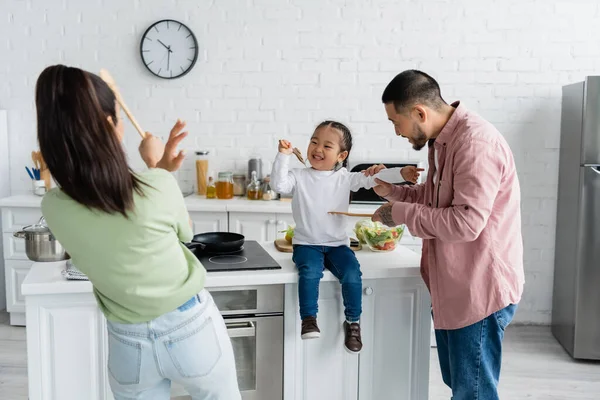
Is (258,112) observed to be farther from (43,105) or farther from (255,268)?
(43,105)

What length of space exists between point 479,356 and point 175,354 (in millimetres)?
1058

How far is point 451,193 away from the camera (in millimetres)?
2057

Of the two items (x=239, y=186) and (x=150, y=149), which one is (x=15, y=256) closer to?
(x=239, y=186)

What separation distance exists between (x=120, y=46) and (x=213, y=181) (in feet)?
4.02

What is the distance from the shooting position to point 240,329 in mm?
2350

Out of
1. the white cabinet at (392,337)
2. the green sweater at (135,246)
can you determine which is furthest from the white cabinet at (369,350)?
the green sweater at (135,246)

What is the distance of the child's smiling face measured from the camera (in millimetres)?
2482

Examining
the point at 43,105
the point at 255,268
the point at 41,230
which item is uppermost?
the point at 43,105

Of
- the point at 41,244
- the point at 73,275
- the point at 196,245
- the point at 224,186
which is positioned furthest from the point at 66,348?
the point at 224,186

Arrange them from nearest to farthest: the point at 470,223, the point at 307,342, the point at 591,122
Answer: the point at 470,223 < the point at 307,342 < the point at 591,122

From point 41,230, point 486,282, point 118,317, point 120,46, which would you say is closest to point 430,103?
point 486,282

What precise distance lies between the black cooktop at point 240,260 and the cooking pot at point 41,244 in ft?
1.81

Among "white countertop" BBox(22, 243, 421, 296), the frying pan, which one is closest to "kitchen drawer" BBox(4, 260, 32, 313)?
"white countertop" BBox(22, 243, 421, 296)

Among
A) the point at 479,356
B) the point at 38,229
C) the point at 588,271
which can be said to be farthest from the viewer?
the point at 588,271
